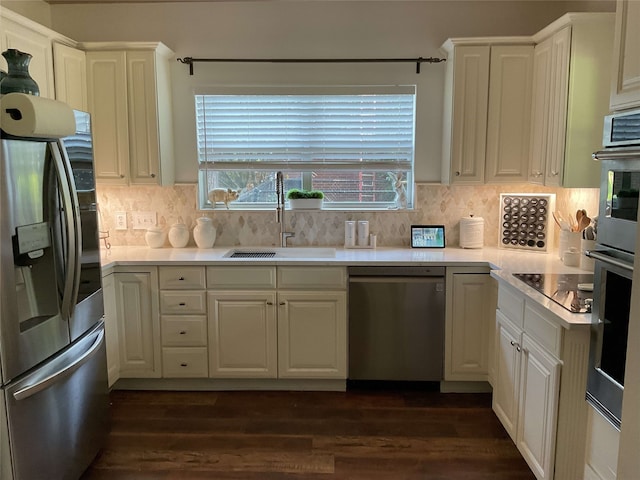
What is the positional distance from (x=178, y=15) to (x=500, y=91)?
7.42 ft

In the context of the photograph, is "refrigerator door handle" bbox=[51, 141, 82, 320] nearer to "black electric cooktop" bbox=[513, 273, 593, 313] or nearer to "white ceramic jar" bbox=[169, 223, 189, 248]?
"white ceramic jar" bbox=[169, 223, 189, 248]

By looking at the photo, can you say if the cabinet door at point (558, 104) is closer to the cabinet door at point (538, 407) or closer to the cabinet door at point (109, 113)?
the cabinet door at point (538, 407)

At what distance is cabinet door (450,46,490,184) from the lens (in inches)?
130

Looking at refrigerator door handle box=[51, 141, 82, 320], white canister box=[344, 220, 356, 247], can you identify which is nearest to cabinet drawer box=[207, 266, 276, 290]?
white canister box=[344, 220, 356, 247]

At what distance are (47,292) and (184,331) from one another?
1296mm

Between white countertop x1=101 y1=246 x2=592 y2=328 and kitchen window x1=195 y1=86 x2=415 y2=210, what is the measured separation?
1.56 ft

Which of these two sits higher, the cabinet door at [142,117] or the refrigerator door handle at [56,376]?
the cabinet door at [142,117]

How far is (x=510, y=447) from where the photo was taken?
2680 mm

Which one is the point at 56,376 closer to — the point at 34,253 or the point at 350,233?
the point at 34,253

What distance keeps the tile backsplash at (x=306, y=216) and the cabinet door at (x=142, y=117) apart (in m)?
0.30

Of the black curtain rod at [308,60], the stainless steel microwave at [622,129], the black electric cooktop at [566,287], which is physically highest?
the black curtain rod at [308,60]

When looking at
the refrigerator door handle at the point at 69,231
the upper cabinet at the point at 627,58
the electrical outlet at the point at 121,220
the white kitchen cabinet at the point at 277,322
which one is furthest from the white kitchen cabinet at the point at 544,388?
the electrical outlet at the point at 121,220

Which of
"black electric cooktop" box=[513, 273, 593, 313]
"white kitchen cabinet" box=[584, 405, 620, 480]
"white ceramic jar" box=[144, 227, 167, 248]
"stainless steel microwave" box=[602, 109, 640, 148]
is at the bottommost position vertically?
"white kitchen cabinet" box=[584, 405, 620, 480]

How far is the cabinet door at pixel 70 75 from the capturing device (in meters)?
3.09
